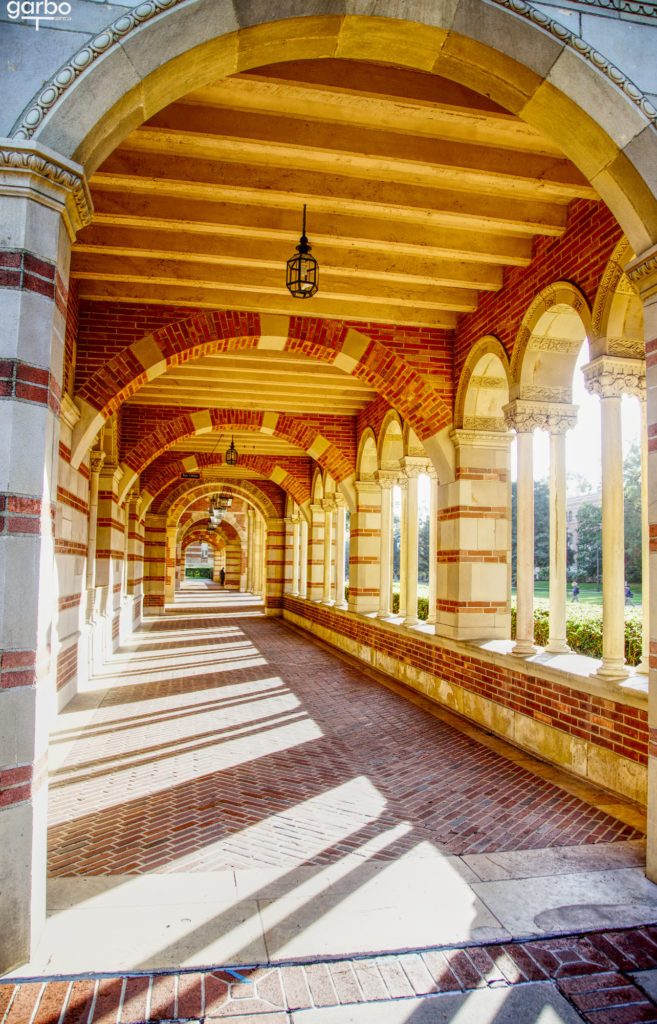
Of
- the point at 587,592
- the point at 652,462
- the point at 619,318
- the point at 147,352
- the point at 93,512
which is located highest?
the point at 147,352

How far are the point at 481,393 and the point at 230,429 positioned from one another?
6432mm

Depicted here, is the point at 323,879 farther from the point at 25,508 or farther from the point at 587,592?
the point at 587,592

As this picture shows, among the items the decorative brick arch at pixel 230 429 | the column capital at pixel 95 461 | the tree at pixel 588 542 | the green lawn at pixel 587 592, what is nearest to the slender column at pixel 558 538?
the decorative brick arch at pixel 230 429

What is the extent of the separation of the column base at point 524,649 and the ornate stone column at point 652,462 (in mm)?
2518

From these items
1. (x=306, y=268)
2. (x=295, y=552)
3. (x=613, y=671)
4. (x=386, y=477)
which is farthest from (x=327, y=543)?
(x=613, y=671)

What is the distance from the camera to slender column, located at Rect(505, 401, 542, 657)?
6051 mm

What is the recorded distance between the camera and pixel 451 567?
7.24 m

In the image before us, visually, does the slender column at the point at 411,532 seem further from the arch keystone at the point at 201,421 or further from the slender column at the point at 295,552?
the slender column at the point at 295,552

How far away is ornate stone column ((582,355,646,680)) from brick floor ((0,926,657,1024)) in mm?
2398

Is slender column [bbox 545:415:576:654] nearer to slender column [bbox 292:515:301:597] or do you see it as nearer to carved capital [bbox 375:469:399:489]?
carved capital [bbox 375:469:399:489]

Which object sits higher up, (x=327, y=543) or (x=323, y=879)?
(x=327, y=543)

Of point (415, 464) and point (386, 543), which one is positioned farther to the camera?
point (386, 543)

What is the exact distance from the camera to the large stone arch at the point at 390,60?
262cm

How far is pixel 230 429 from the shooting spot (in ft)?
41.3
